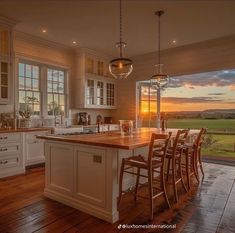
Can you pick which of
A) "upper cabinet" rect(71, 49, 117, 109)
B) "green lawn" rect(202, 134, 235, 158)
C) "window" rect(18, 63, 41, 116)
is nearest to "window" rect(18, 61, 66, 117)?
"window" rect(18, 63, 41, 116)

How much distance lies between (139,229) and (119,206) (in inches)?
22.7

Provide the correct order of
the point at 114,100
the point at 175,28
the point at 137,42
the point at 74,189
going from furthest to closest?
1. the point at 114,100
2. the point at 137,42
3. the point at 175,28
4. the point at 74,189

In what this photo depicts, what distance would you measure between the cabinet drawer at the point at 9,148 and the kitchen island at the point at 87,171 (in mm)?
1433

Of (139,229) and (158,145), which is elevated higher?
(158,145)

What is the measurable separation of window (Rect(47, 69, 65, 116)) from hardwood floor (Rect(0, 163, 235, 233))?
8.63ft

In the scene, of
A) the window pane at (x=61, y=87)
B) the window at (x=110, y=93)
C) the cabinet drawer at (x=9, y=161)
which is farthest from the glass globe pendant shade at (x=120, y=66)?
the window at (x=110, y=93)

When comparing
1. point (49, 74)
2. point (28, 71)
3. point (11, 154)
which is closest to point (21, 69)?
point (28, 71)

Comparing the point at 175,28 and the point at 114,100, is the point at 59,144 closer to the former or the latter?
the point at 175,28

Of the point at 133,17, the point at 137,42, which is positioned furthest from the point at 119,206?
the point at 137,42

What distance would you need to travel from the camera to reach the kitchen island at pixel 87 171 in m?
2.44

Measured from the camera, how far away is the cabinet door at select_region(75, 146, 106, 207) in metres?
2.53

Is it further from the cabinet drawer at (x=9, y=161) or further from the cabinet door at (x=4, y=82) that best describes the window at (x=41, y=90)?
→ the cabinet drawer at (x=9, y=161)

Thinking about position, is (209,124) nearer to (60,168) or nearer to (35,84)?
(60,168)

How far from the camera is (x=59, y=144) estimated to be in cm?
299
